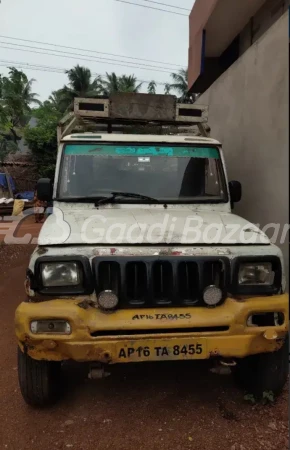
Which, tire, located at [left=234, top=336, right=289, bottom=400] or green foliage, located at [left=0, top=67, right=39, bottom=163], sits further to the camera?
green foliage, located at [left=0, top=67, right=39, bottom=163]

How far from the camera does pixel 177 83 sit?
29688 mm

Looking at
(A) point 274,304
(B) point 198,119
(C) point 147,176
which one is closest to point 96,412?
(A) point 274,304

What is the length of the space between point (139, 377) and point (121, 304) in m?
1.18

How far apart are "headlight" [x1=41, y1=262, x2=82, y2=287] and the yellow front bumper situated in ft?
0.42

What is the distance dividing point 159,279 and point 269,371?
1.16 metres

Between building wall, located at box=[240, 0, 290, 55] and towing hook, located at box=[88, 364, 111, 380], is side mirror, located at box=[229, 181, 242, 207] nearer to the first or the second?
towing hook, located at box=[88, 364, 111, 380]

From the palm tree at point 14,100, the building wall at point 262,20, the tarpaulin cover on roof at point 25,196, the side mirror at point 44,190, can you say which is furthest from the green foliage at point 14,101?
the side mirror at point 44,190

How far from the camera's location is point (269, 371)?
293 cm

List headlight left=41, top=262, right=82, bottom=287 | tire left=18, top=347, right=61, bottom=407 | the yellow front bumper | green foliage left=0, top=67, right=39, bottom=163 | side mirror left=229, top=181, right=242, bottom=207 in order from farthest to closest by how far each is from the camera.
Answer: green foliage left=0, top=67, right=39, bottom=163
side mirror left=229, top=181, right=242, bottom=207
tire left=18, top=347, right=61, bottom=407
headlight left=41, top=262, right=82, bottom=287
the yellow front bumper

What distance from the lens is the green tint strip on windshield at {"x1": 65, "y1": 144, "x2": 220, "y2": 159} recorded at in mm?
3855

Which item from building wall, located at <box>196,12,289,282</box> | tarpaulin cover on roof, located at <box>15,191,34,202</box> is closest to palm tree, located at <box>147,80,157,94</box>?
tarpaulin cover on roof, located at <box>15,191,34,202</box>

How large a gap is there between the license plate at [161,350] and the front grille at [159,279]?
24 cm

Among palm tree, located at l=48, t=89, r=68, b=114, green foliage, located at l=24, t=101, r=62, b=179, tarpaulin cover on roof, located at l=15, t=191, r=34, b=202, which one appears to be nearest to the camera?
tarpaulin cover on roof, located at l=15, t=191, r=34, b=202

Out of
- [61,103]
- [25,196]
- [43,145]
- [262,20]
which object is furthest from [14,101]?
[262,20]
